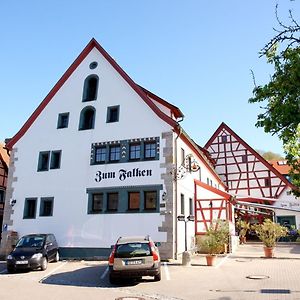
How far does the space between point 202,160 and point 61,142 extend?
416 inches

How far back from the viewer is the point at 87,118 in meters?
22.8

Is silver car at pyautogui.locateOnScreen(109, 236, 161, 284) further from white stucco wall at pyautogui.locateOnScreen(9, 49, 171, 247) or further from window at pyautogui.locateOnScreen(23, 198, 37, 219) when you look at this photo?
window at pyautogui.locateOnScreen(23, 198, 37, 219)

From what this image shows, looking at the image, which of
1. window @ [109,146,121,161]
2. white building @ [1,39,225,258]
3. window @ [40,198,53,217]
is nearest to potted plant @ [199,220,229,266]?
white building @ [1,39,225,258]

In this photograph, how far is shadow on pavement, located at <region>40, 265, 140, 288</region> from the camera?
40.3 ft

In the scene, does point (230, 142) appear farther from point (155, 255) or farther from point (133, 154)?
point (155, 255)

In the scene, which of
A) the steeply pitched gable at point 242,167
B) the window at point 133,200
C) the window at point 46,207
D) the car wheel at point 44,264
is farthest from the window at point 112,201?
the steeply pitched gable at point 242,167

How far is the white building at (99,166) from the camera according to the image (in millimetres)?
19531

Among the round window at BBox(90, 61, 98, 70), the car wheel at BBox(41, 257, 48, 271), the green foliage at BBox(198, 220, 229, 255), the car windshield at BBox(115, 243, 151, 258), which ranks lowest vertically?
the car wheel at BBox(41, 257, 48, 271)

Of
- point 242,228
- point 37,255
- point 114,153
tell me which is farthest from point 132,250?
point 242,228

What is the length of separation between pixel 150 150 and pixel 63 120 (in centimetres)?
651

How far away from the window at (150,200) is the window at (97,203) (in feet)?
8.76

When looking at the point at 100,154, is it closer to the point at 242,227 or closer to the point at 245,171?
the point at 242,227

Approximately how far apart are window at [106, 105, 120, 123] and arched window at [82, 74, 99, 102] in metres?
1.53

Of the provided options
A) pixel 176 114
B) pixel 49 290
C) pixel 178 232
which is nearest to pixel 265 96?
pixel 49 290
